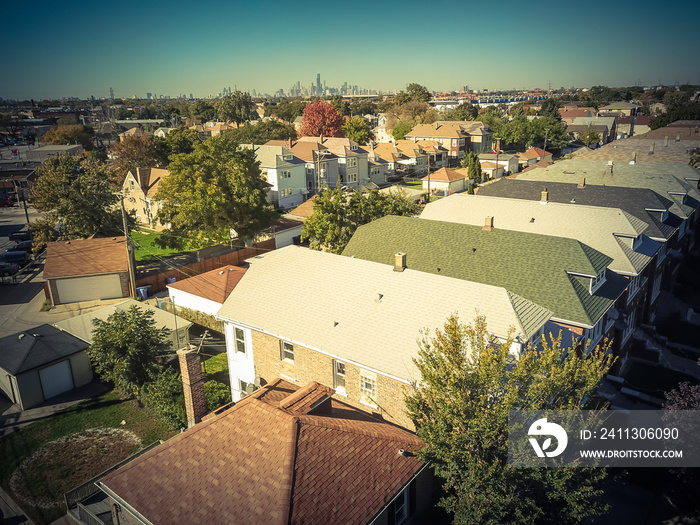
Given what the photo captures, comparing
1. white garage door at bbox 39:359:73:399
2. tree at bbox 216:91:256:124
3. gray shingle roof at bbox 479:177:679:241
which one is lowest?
white garage door at bbox 39:359:73:399

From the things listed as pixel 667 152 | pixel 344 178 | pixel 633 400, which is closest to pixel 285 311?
pixel 633 400

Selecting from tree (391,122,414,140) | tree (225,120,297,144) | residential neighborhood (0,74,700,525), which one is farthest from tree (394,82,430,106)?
residential neighborhood (0,74,700,525)

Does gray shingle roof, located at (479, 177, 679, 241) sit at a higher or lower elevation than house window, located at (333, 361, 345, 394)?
higher

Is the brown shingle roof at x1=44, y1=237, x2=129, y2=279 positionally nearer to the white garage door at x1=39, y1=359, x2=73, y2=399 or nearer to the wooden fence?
the wooden fence

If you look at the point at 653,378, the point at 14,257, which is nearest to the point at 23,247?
the point at 14,257

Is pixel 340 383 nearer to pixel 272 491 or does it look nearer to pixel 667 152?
pixel 272 491

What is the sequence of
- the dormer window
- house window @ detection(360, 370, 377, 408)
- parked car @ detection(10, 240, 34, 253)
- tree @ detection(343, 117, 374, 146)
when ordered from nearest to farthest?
house window @ detection(360, 370, 377, 408)
the dormer window
parked car @ detection(10, 240, 34, 253)
tree @ detection(343, 117, 374, 146)
